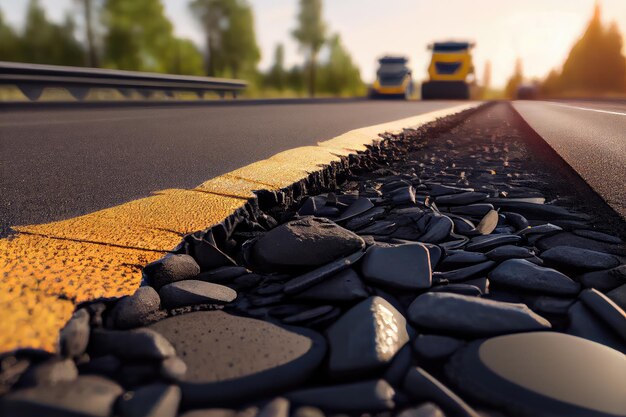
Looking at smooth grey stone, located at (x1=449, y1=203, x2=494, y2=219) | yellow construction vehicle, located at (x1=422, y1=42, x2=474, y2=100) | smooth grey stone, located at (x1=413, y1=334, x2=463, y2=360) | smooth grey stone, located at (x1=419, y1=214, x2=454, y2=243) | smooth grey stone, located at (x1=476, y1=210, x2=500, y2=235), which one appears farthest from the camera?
yellow construction vehicle, located at (x1=422, y1=42, x2=474, y2=100)

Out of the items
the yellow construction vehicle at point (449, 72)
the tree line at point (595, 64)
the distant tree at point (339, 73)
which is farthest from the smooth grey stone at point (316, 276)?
the tree line at point (595, 64)

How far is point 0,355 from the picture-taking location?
32.4 inches

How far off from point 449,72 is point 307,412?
2212 cm

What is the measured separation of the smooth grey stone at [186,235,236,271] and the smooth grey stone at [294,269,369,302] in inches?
11.6

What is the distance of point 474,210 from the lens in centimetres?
218

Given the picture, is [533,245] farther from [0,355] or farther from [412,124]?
[412,124]

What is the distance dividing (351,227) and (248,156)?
1203 millimetres

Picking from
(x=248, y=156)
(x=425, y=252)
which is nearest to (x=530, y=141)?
(x=248, y=156)

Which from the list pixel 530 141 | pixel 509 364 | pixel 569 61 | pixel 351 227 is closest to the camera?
pixel 509 364

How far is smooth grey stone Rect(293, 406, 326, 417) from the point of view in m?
0.81

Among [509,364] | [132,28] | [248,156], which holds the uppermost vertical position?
[132,28]

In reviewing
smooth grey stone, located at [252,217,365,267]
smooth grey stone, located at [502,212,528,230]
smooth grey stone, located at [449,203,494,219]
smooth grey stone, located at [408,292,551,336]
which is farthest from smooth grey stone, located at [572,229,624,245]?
smooth grey stone, located at [252,217,365,267]

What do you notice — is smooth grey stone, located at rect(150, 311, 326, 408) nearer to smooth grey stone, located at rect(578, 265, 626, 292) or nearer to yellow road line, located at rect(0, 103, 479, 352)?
yellow road line, located at rect(0, 103, 479, 352)

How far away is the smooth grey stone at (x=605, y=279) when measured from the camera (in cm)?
133
